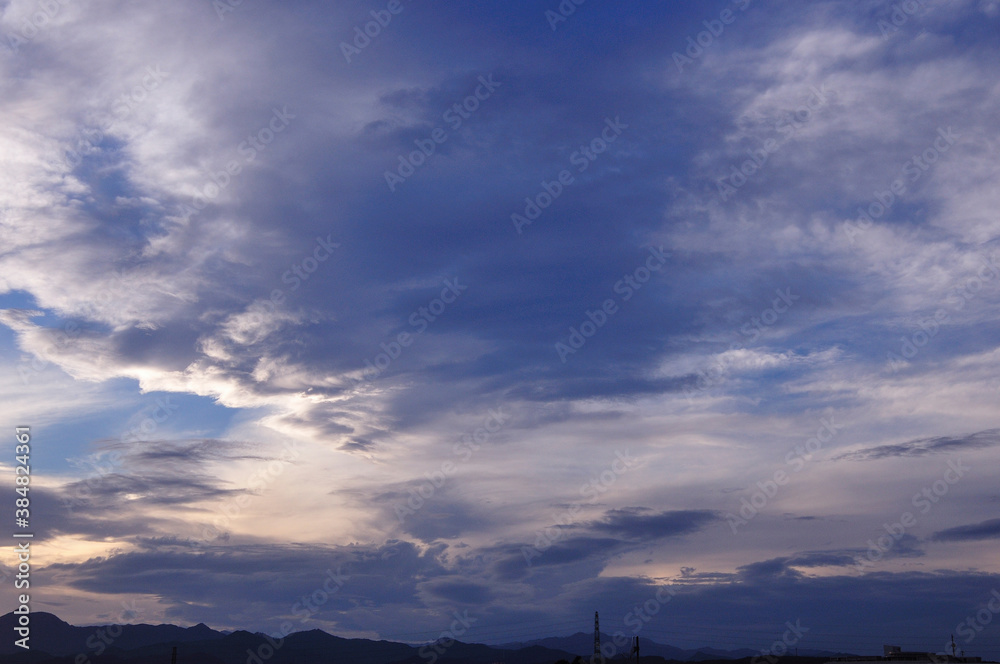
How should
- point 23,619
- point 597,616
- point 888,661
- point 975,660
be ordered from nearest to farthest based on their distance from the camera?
point 23,619
point 597,616
point 888,661
point 975,660

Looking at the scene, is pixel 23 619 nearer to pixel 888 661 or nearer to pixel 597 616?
pixel 597 616

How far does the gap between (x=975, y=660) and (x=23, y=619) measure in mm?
161892

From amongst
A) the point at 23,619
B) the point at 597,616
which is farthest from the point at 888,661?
the point at 23,619

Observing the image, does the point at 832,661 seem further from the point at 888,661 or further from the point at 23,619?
the point at 23,619

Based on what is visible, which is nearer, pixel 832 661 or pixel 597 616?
pixel 597 616

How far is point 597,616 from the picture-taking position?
12688 cm

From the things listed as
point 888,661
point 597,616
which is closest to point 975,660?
point 888,661

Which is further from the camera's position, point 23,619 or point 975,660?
point 975,660

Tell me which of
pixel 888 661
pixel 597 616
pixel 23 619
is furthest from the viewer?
pixel 888 661

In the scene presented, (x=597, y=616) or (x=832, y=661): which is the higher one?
(x=597, y=616)

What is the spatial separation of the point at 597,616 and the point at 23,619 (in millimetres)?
82120

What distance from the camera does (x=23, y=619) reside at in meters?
73.4

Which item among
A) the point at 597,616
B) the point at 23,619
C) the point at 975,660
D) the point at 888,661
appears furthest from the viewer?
the point at 975,660

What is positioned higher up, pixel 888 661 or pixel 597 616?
pixel 597 616
